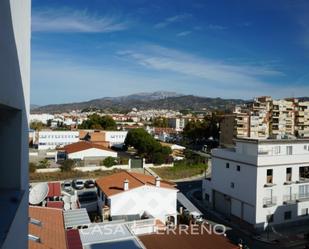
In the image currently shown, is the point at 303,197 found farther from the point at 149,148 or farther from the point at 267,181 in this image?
the point at 149,148

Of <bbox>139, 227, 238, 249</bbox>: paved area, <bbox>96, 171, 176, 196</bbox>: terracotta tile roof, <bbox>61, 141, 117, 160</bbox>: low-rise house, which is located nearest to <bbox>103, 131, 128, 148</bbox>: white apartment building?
<bbox>61, 141, 117, 160</bbox>: low-rise house

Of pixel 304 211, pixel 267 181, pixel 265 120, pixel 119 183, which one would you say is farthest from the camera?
pixel 265 120

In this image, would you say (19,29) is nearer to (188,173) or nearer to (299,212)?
(299,212)

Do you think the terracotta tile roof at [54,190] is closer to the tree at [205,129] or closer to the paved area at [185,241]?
the paved area at [185,241]

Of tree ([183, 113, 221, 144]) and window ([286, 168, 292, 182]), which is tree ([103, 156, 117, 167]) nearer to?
window ([286, 168, 292, 182])

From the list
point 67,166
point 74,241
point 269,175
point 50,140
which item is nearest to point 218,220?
point 269,175

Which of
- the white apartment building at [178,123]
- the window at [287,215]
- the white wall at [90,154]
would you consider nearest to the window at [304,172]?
the window at [287,215]
